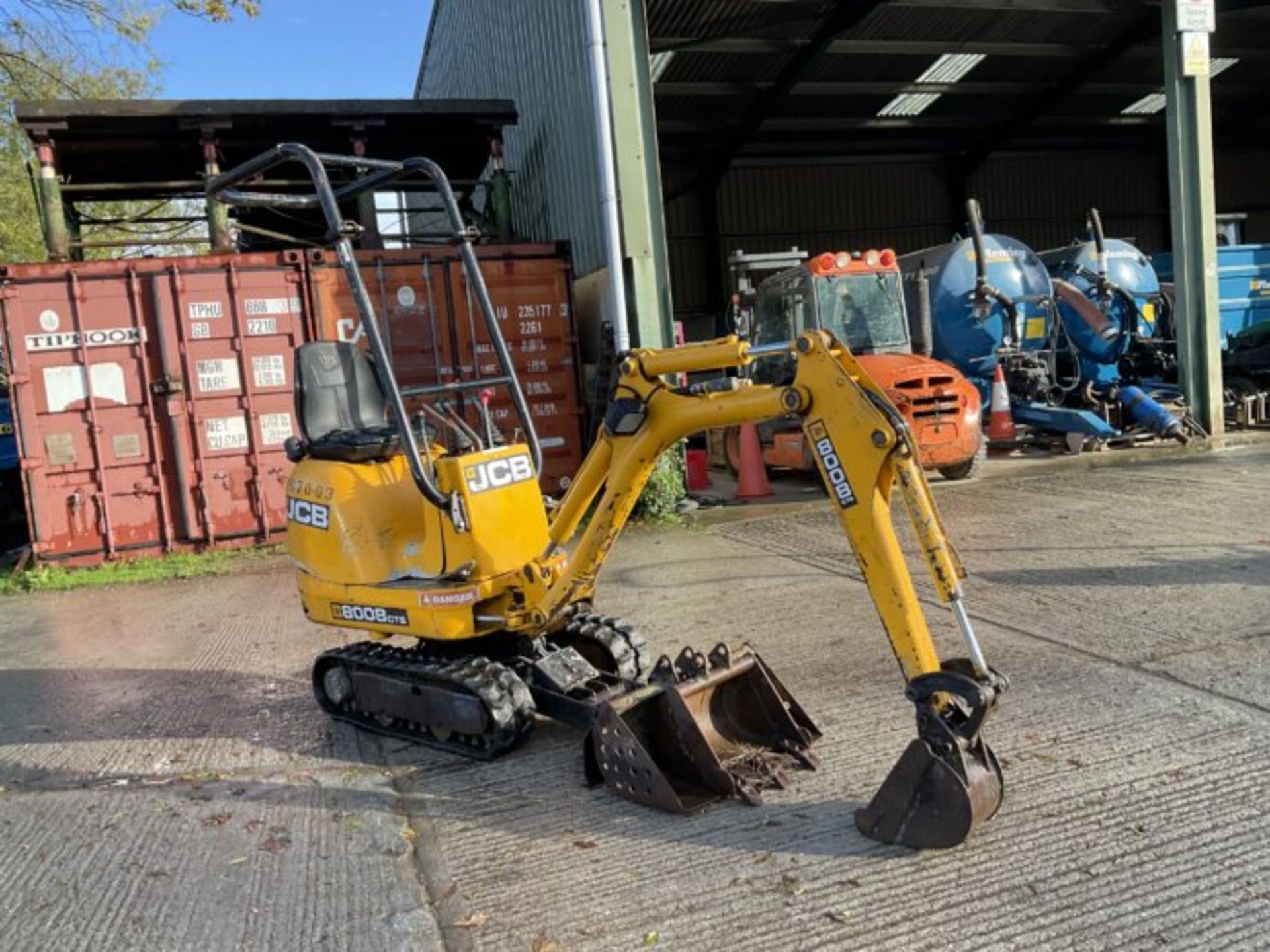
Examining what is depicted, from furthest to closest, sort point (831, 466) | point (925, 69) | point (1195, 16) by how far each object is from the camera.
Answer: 1. point (925, 69)
2. point (1195, 16)
3. point (831, 466)

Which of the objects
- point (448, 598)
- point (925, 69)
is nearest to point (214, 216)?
point (448, 598)

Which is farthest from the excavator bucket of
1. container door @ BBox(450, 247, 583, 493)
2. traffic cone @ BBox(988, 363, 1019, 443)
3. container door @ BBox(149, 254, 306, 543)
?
traffic cone @ BBox(988, 363, 1019, 443)

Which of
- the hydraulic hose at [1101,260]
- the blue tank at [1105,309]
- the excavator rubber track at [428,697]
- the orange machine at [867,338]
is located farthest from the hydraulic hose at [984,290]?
the excavator rubber track at [428,697]

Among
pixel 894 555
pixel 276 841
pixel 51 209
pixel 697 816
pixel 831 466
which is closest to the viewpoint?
pixel 894 555

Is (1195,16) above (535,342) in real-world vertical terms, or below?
above

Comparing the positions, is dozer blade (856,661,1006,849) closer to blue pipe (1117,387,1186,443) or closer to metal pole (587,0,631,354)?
metal pole (587,0,631,354)

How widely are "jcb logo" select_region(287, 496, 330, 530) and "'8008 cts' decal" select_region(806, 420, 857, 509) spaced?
2.44 m

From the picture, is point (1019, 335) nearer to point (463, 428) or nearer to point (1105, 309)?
point (1105, 309)

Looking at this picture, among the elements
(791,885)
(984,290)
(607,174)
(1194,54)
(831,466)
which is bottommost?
(791,885)

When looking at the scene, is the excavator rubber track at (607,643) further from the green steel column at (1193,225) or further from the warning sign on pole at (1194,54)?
the warning sign on pole at (1194,54)

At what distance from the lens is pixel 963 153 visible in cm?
2489

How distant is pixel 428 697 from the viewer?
4613 mm

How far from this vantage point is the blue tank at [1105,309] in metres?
14.3

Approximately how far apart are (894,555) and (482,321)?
8.61 meters
